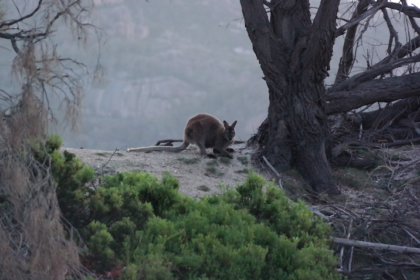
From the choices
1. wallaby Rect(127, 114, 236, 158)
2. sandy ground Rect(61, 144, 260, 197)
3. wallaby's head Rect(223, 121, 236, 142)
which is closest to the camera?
sandy ground Rect(61, 144, 260, 197)

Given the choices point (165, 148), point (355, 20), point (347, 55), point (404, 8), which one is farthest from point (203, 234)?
point (347, 55)

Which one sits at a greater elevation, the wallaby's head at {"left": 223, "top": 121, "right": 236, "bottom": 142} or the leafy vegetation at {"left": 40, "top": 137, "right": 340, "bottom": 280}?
the wallaby's head at {"left": 223, "top": 121, "right": 236, "bottom": 142}

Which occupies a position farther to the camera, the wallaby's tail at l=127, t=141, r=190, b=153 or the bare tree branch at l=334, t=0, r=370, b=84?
the bare tree branch at l=334, t=0, r=370, b=84

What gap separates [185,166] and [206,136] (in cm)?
158

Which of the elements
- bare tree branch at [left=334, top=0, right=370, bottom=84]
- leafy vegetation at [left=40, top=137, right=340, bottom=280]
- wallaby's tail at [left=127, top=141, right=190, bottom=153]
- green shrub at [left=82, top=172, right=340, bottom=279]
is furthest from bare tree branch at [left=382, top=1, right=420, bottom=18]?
leafy vegetation at [left=40, top=137, right=340, bottom=280]

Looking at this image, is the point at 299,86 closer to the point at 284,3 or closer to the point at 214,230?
the point at 284,3

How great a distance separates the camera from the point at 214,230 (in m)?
5.74

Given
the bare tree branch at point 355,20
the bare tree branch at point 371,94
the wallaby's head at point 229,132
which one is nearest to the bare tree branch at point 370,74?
the bare tree branch at point 371,94

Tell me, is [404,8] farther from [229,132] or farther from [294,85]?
[229,132]

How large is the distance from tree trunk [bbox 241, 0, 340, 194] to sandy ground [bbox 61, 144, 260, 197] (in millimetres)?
730

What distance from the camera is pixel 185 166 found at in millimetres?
9344

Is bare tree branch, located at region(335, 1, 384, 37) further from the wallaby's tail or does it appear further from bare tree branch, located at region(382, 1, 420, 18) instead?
the wallaby's tail

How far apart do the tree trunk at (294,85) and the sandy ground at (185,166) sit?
730 mm

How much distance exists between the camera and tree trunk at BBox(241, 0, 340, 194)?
30.1 ft
